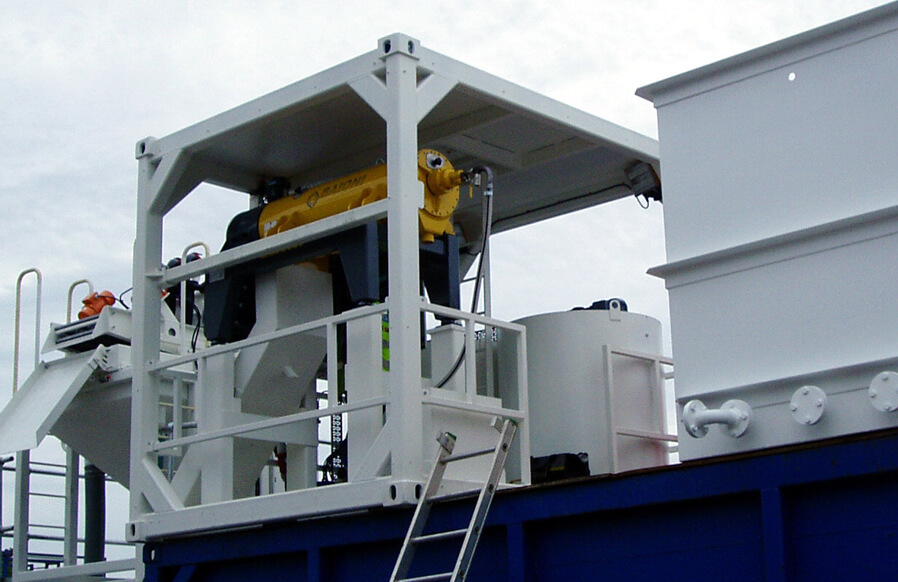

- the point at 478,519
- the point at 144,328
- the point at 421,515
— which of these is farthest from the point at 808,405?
the point at 144,328

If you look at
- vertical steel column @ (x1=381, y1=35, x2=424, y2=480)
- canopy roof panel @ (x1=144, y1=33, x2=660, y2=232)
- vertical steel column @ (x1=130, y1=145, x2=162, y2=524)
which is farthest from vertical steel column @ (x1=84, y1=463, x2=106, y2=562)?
vertical steel column @ (x1=381, y1=35, x2=424, y2=480)

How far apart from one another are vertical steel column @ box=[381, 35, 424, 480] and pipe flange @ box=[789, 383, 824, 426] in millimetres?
2215

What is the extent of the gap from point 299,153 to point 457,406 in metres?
2.81

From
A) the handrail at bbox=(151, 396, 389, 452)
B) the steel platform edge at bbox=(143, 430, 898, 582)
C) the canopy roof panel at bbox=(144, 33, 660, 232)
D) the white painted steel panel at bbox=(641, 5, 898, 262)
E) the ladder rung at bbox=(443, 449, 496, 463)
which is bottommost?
the steel platform edge at bbox=(143, 430, 898, 582)

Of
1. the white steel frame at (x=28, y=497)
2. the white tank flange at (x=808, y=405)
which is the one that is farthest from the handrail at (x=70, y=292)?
the white tank flange at (x=808, y=405)

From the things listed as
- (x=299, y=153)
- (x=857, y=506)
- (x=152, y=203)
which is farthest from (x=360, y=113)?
(x=857, y=506)

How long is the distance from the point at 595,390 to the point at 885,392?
3762 millimetres

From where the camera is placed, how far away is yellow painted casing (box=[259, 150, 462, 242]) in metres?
8.71

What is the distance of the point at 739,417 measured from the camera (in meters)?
6.62

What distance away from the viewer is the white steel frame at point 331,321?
7.80 metres

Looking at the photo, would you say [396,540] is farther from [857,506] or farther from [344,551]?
[857,506]

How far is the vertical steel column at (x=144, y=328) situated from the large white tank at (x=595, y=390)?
2.56 m

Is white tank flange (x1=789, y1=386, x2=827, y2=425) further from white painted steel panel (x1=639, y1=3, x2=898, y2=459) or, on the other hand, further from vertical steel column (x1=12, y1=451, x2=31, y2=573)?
vertical steel column (x1=12, y1=451, x2=31, y2=573)

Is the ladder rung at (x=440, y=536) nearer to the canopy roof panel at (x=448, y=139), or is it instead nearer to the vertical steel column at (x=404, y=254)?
the vertical steel column at (x=404, y=254)
